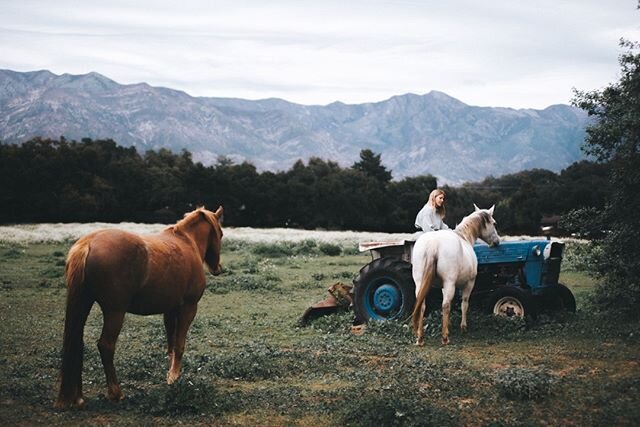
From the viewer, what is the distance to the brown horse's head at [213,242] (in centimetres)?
933

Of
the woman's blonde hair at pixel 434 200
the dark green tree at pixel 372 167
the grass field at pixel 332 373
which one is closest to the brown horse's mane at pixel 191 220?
the grass field at pixel 332 373

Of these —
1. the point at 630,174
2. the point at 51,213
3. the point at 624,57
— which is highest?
the point at 624,57

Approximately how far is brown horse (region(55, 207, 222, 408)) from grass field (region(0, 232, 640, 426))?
→ 542 millimetres

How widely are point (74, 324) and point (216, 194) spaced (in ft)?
208

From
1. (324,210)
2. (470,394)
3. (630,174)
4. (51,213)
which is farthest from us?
(324,210)

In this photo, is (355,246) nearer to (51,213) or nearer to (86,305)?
(86,305)

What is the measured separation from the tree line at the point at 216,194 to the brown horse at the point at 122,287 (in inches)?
2158

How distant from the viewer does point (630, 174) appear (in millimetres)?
12250

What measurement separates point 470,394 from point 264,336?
18.5 ft

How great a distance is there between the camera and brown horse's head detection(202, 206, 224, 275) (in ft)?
30.6

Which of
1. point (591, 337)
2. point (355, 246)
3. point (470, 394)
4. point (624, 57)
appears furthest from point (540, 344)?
point (355, 246)

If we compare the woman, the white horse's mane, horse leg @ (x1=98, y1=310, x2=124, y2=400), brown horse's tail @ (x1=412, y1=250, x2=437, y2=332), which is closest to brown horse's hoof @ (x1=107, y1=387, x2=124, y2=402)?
horse leg @ (x1=98, y1=310, x2=124, y2=400)

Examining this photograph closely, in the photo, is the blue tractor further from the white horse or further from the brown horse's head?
the brown horse's head

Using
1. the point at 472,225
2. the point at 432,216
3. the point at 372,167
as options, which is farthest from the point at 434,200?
the point at 372,167
